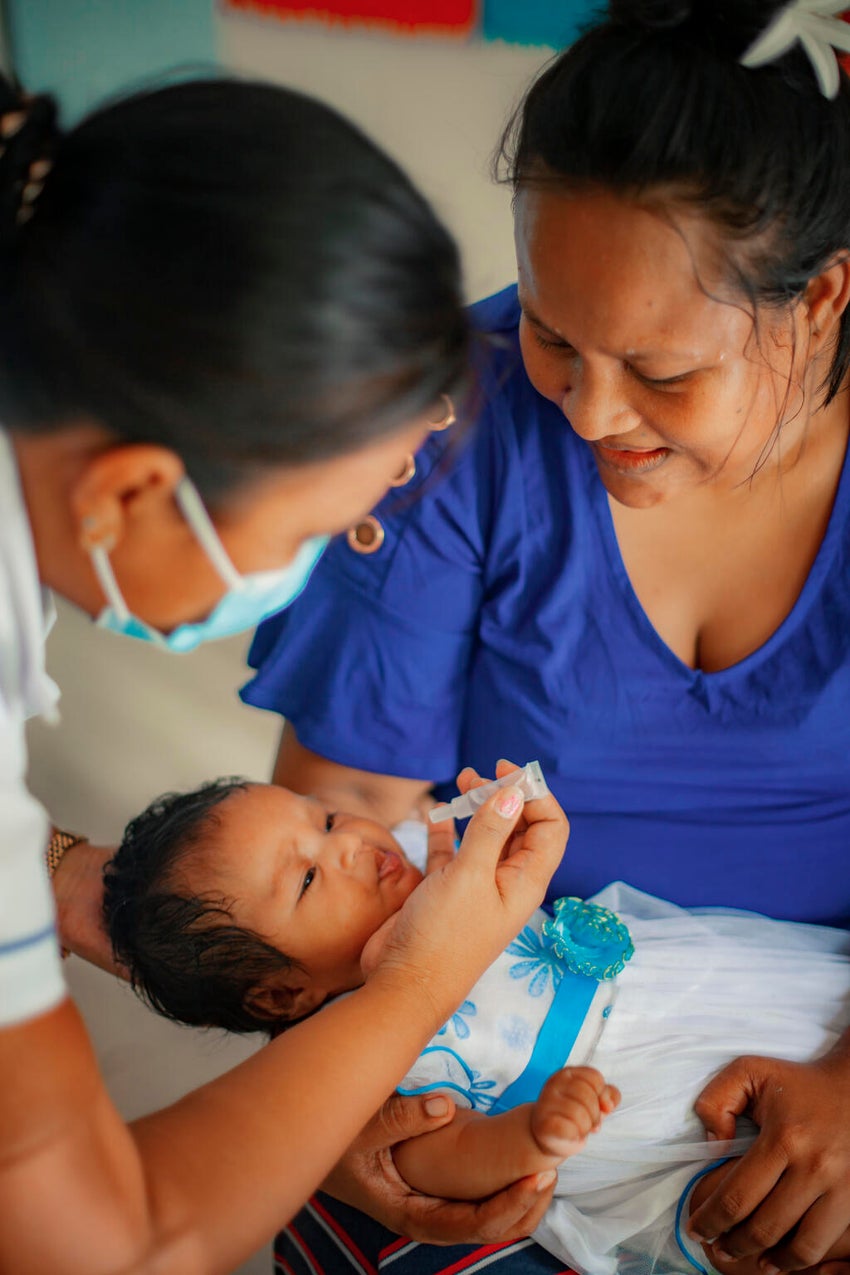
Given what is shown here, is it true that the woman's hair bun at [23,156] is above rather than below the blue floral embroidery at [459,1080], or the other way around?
above

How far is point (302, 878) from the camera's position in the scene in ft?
4.47

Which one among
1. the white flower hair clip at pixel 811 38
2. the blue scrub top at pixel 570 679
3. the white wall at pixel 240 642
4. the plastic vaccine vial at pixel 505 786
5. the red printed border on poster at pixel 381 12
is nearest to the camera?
the white flower hair clip at pixel 811 38

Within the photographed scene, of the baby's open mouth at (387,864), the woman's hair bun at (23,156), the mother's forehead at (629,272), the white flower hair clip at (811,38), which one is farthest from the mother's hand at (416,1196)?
the white flower hair clip at (811,38)

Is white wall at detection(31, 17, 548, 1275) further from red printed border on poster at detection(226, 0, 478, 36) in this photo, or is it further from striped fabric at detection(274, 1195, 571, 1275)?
striped fabric at detection(274, 1195, 571, 1275)

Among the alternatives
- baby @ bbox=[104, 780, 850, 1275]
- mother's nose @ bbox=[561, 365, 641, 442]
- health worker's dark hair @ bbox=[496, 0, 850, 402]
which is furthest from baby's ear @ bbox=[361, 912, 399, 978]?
health worker's dark hair @ bbox=[496, 0, 850, 402]

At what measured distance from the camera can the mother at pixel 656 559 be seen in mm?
1022

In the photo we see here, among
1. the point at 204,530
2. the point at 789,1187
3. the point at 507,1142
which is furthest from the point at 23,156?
the point at 789,1187

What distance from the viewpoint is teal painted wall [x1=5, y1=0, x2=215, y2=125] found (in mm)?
2479

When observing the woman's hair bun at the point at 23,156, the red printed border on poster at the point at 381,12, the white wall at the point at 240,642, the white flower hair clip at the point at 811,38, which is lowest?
the white wall at the point at 240,642

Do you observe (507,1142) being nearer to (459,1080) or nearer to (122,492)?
(459,1080)

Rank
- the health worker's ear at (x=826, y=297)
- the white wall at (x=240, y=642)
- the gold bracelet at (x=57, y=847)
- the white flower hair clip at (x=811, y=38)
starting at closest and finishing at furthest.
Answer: the white flower hair clip at (x=811, y=38), the health worker's ear at (x=826, y=297), the gold bracelet at (x=57, y=847), the white wall at (x=240, y=642)

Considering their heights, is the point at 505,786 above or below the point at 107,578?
below

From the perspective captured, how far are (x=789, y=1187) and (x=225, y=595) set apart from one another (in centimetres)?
87

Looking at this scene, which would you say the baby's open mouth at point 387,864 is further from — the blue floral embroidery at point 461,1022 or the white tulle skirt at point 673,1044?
the white tulle skirt at point 673,1044
